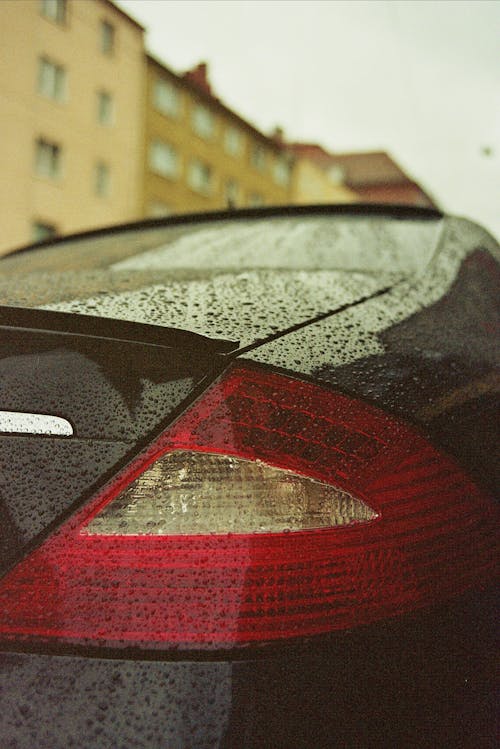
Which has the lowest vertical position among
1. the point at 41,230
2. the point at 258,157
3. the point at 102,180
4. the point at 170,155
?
the point at 41,230

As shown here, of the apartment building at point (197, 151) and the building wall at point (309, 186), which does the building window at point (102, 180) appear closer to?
the apartment building at point (197, 151)

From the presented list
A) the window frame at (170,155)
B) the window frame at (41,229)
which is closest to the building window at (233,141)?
the window frame at (170,155)

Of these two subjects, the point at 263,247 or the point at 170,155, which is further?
the point at 170,155

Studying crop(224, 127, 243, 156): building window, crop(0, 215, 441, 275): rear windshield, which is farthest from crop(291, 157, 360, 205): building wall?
crop(0, 215, 441, 275): rear windshield

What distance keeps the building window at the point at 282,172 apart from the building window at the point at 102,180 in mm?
15237

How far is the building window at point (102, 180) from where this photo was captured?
76.9 feet

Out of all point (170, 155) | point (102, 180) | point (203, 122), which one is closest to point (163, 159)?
point (170, 155)

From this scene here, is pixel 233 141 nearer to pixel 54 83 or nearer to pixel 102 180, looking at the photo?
pixel 102 180

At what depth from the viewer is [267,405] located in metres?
0.91

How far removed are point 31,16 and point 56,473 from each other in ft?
11.4

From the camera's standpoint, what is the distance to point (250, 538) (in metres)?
0.86

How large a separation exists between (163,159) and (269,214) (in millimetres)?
26899

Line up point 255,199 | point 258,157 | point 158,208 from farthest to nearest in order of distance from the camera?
point 255,199 → point 258,157 → point 158,208

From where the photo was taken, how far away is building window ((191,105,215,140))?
30.0 meters
